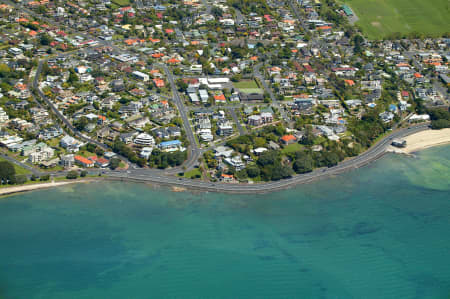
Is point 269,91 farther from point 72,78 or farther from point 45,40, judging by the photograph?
point 45,40

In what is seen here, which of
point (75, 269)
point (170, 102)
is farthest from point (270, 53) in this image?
point (75, 269)

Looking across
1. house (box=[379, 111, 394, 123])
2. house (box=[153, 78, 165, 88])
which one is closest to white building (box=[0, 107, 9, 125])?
house (box=[153, 78, 165, 88])

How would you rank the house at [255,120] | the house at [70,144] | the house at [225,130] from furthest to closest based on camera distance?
the house at [255,120]
the house at [225,130]
the house at [70,144]

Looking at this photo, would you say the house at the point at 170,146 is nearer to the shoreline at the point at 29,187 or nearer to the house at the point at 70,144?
the shoreline at the point at 29,187

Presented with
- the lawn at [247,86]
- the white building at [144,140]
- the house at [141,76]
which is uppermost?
the house at [141,76]

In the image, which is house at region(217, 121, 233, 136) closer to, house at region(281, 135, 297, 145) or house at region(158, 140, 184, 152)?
house at region(158, 140, 184, 152)

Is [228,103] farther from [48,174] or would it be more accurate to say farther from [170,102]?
[48,174]

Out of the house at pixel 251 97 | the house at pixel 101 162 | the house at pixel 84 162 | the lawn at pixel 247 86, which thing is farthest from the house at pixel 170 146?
the lawn at pixel 247 86
